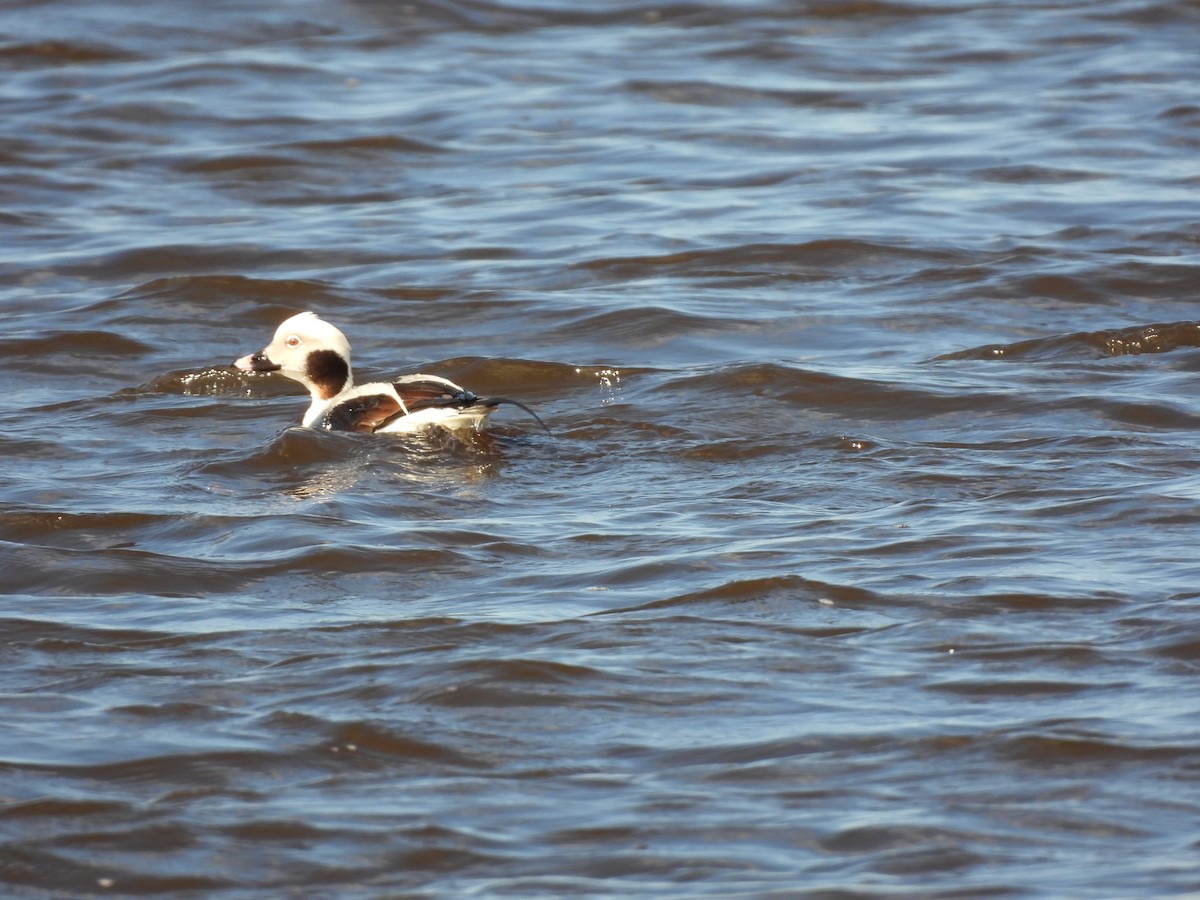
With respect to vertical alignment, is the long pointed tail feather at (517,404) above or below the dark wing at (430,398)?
below

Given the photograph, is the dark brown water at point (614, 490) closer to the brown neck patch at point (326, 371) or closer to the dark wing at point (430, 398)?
the dark wing at point (430, 398)

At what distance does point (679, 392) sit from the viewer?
31.2 feet

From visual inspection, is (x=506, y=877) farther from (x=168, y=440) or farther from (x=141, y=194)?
(x=141, y=194)

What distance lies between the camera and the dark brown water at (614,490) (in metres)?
4.99

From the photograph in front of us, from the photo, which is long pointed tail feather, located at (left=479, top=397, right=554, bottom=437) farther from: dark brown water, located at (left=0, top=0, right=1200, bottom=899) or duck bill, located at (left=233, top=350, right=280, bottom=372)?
duck bill, located at (left=233, top=350, right=280, bottom=372)

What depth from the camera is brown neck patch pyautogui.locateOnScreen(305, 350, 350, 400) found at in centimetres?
933

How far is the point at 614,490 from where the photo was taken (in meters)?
8.02

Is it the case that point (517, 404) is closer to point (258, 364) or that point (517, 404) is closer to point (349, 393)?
point (349, 393)

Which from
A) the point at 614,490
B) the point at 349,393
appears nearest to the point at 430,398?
the point at 349,393

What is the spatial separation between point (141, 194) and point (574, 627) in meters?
8.90

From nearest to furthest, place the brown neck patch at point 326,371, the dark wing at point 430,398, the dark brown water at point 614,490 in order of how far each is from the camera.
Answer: the dark brown water at point 614,490 → the dark wing at point 430,398 → the brown neck patch at point 326,371

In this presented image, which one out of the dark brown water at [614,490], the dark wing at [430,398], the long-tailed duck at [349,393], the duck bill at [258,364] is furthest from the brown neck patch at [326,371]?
the dark wing at [430,398]

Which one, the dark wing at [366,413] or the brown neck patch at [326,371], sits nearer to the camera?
the dark wing at [366,413]

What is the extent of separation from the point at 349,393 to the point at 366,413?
1.03ft
